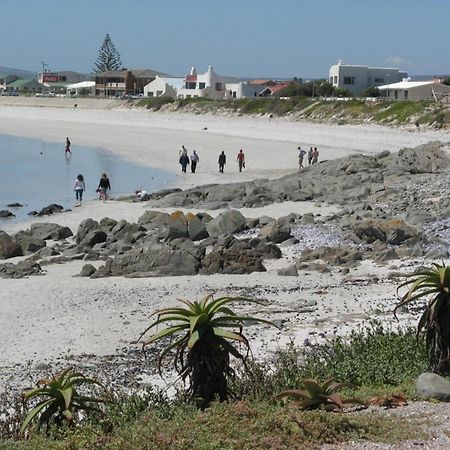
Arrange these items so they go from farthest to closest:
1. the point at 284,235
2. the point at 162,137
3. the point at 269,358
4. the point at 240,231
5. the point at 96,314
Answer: the point at 162,137 < the point at 240,231 < the point at 284,235 < the point at 96,314 < the point at 269,358

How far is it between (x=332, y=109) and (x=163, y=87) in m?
59.2

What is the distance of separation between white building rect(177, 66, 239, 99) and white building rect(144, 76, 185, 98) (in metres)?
1.58

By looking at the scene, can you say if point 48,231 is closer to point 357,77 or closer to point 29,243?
point 29,243

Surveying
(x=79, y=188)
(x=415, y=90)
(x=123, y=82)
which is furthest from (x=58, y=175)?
(x=123, y=82)

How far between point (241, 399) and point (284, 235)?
1352 cm

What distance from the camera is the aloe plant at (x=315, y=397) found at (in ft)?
24.0

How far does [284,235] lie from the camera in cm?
2116

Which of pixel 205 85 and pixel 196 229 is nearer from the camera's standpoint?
pixel 196 229

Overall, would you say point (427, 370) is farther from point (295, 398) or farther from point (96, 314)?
point (96, 314)

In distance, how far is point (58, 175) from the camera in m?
45.6

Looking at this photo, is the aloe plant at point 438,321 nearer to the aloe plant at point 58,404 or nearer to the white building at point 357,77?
the aloe plant at point 58,404

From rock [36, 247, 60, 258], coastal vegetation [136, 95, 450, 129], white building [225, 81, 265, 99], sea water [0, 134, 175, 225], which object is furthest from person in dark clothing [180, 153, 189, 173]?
white building [225, 81, 265, 99]

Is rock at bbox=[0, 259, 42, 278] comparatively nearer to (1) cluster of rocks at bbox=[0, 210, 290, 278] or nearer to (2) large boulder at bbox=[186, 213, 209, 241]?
(1) cluster of rocks at bbox=[0, 210, 290, 278]

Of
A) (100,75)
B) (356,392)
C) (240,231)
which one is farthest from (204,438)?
(100,75)
